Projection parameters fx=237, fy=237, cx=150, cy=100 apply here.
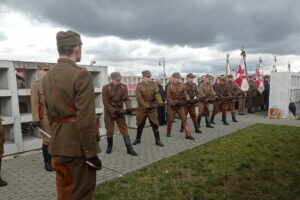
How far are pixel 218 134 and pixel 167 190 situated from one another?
4720mm

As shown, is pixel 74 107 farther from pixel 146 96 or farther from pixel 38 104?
pixel 146 96

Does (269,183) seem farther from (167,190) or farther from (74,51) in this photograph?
(74,51)

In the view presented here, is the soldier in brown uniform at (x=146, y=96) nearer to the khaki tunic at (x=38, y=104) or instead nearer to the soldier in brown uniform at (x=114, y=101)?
the soldier in brown uniform at (x=114, y=101)

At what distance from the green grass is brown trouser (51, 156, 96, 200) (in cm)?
120

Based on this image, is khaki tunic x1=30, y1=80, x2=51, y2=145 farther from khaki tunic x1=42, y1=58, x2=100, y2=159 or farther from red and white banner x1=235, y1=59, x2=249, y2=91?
red and white banner x1=235, y1=59, x2=249, y2=91

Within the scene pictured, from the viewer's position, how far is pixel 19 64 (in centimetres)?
598

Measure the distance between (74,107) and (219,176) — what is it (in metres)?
3.06

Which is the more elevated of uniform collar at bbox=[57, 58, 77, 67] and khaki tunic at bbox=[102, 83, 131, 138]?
uniform collar at bbox=[57, 58, 77, 67]

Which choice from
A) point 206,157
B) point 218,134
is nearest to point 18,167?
point 206,157

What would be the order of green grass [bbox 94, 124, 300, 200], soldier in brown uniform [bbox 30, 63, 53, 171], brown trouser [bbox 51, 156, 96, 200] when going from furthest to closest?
soldier in brown uniform [bbox 30, 63, 53, 171]
green grass [bbox 94, 124, 300, 200]
brown trouser [bbox 51, 156, 96, 200]

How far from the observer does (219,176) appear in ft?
14.0

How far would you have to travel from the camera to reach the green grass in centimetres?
362

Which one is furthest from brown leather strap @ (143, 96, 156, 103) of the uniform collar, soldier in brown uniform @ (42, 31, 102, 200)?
the uniform collar

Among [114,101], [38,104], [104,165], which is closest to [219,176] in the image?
[104,165]
